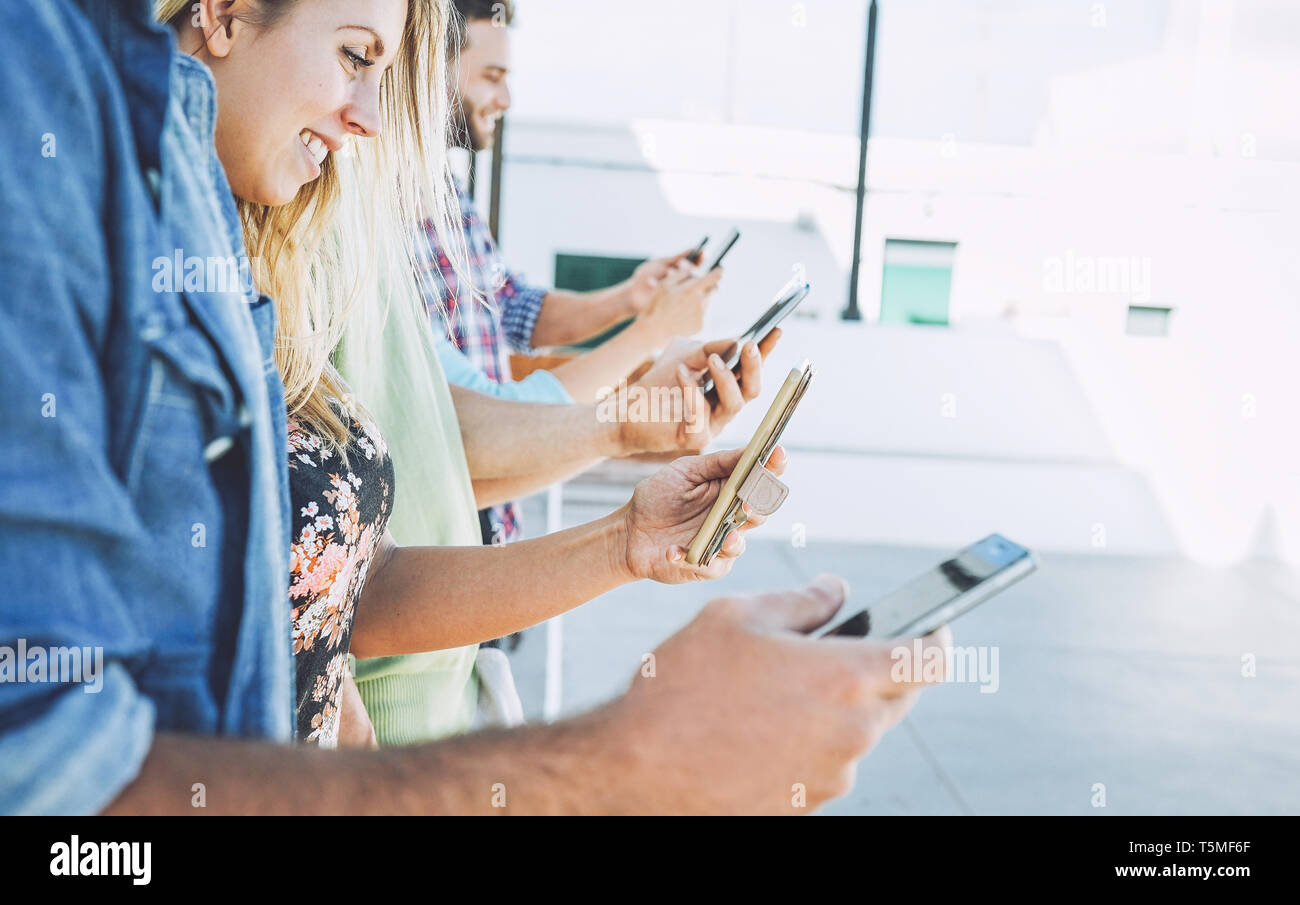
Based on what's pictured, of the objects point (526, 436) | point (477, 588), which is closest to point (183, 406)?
point (477, 588)

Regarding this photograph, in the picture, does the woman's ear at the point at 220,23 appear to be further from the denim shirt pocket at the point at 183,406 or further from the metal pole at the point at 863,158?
the metal pole at the point at 863,158

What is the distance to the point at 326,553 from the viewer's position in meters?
0.87

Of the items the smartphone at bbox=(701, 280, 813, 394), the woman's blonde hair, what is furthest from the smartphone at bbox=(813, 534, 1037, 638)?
the smartphone at bbox=(701, 280, 813, 394)

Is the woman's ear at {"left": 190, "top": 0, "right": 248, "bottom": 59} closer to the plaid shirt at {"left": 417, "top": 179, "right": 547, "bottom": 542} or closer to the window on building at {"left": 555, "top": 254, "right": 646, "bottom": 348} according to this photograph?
the plaid shirt at {"left": 417, "top": 179, "right": 547, "bottom": 542}

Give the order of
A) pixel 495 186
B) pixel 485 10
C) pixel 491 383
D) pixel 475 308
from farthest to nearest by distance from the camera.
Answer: pixel 495 186 → pixel 485 10 → pixel 475 308 → pixel 491 383

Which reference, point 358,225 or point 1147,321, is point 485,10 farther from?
point 1147,321

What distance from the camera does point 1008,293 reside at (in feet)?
26.5

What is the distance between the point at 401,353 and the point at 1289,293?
606cm

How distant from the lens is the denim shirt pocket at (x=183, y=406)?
56 cm

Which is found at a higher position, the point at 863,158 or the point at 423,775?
the point at 863,158

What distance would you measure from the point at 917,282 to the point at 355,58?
783 cm
